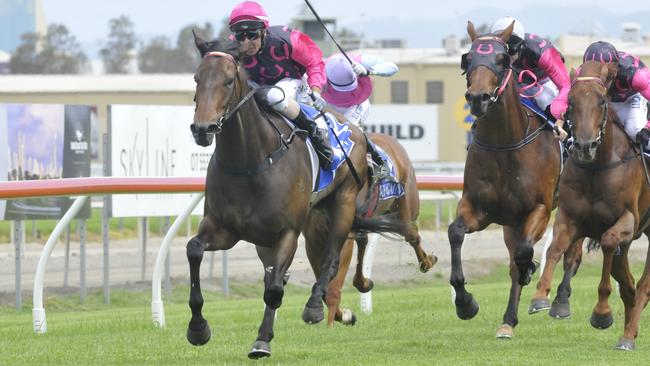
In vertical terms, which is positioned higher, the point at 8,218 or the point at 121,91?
the point at 8,218

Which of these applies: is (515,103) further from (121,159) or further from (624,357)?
(121,159)

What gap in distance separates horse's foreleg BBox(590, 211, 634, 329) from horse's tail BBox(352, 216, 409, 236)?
1.53 metres

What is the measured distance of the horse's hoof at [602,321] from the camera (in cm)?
843

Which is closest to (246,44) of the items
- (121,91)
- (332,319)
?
(332,319)

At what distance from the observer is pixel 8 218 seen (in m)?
13.5

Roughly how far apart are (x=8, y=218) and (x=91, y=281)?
6.64ft

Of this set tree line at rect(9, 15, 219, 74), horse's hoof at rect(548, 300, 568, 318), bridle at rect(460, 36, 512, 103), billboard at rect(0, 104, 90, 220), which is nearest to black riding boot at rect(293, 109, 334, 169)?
bridle at rect(460, 36, 512, 103)

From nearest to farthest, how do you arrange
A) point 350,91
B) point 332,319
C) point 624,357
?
point 624,357
point 332,319
point 350,91

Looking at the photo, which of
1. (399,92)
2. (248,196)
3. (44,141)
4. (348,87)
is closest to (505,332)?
(248,196)

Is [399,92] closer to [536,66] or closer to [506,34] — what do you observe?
[536,66]

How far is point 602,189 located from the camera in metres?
8.27

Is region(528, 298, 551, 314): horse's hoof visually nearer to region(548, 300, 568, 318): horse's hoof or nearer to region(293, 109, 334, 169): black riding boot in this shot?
region(548, 300, 568, 318): horse's hoof

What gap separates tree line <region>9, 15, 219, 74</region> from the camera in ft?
283

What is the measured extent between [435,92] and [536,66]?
3728cm
